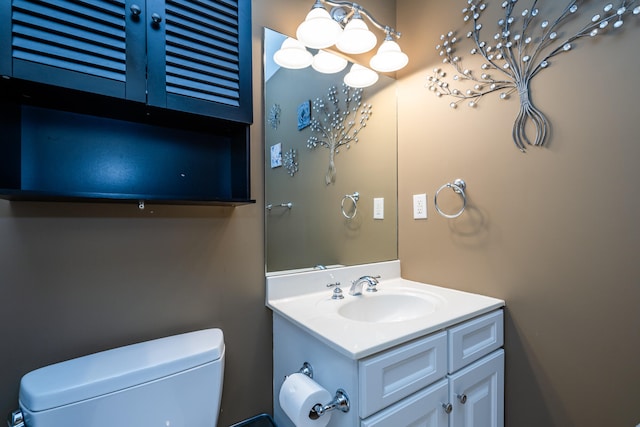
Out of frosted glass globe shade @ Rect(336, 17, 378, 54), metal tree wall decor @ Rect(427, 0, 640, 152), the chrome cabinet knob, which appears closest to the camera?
the chrome cabinet knob

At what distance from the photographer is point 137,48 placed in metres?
0.79

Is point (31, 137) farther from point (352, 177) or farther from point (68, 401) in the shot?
point (352, 177)

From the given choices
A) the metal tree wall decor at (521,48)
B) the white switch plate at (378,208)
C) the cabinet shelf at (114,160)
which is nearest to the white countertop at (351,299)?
the white switch plate at (378,208)

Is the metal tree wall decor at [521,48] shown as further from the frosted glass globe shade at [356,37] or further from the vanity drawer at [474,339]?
the vanity drawer at [474,339]

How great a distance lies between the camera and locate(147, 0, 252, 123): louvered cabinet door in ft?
2.71

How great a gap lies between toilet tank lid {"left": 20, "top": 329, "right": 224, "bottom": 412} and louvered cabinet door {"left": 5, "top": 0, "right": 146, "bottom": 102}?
750 millimetres

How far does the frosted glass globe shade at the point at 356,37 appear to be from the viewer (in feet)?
3.93

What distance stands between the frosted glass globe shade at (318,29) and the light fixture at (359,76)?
307 mm

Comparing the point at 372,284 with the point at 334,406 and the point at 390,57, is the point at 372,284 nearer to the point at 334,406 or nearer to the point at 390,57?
the point at 334,406

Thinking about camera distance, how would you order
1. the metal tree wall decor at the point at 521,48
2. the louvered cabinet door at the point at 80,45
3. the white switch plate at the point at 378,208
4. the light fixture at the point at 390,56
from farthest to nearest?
the white switch plate at the point at 378,208
the light fixture at the point at 390,56
the metal tree wall decor at the point at 521,48
the louvered cabinet door at the point at 80,45

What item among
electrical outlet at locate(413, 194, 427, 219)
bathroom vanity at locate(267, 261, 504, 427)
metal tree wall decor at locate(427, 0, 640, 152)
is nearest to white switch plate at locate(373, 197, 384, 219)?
electrical outlet at locate(413, 194, 427, 219)

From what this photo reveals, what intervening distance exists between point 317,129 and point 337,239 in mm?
580

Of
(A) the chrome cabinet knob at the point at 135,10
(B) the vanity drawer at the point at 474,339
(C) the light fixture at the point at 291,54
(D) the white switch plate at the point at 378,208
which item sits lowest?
(B) the vanity drawer at the point at 474,339

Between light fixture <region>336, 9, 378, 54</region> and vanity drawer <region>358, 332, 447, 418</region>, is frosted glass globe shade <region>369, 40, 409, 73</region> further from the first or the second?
vanity drawer <region>358, 332, 447, 418</region>
